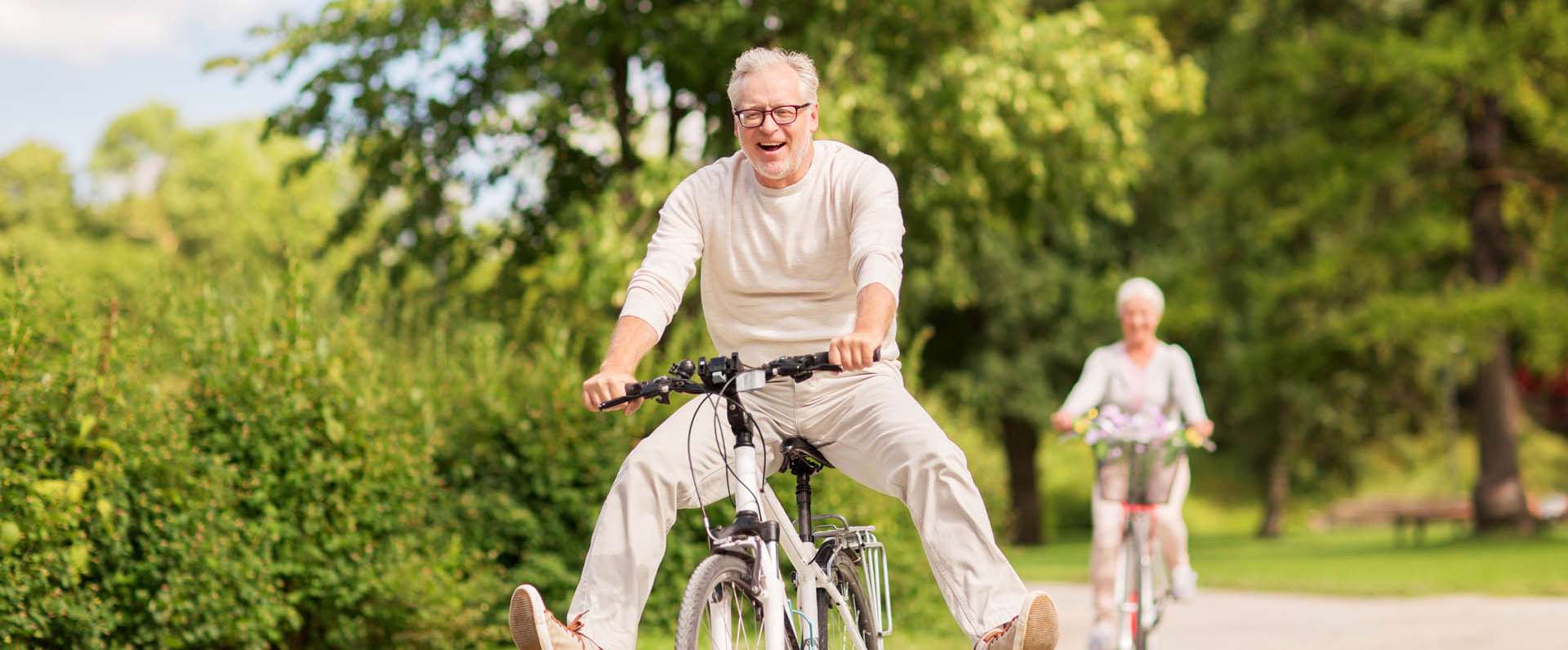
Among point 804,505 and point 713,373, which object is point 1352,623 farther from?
point 713,373

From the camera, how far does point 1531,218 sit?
24703mm

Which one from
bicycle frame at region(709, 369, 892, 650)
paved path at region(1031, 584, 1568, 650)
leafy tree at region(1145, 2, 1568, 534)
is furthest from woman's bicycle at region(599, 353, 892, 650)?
leafy tree at region(1145, 2, 1568, 534)

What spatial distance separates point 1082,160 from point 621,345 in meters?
12.7

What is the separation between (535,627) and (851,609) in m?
1.08

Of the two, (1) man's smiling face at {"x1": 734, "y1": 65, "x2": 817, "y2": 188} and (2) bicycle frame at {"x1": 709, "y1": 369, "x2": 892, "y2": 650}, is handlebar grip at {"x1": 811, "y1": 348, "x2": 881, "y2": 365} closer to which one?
(2) bicycle frame at {"x1": 709, "y1": 369, "x2": 892, "y2": 650}

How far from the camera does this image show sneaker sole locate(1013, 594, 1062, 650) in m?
3.86

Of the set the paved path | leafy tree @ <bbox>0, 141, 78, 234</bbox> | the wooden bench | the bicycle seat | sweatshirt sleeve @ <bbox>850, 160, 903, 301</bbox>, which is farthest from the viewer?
leafy tree @ <bbox>0, 141, 78, 234</bbox>

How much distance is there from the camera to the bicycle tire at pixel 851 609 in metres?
4.36

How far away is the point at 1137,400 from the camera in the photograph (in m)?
8.07

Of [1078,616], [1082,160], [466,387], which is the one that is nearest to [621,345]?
[466,387]

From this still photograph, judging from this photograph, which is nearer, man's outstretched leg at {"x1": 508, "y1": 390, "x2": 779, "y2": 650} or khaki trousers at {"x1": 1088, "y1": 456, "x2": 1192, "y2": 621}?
man's outstretched leg at {"x1": 508, "y1": 390, "x2": 779, "y2": 650}

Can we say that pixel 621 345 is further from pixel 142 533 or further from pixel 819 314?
pixel 142 533

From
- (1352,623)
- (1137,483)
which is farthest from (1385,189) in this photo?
(1137,483)

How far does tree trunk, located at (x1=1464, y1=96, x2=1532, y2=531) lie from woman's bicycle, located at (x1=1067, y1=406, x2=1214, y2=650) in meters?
17.7
